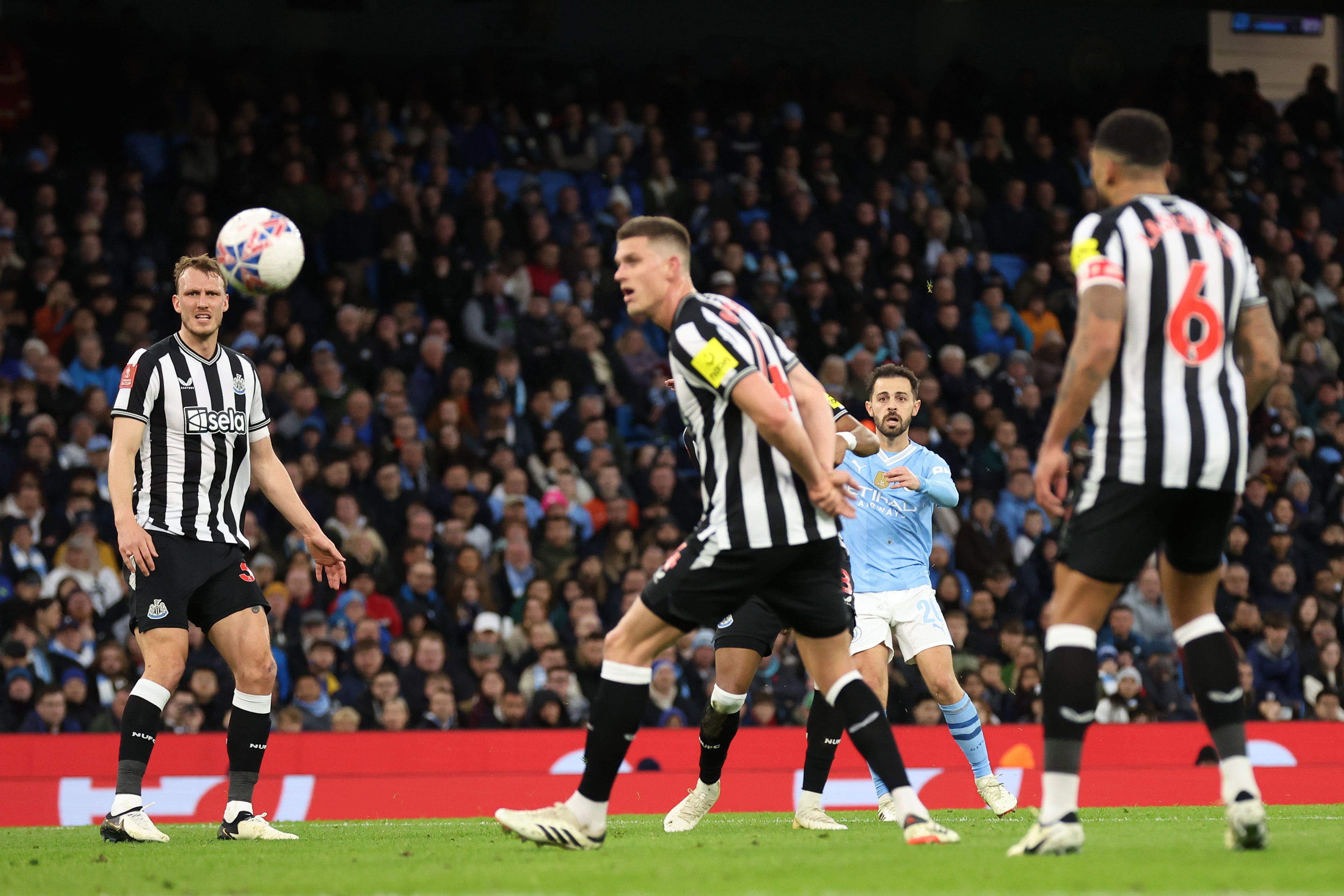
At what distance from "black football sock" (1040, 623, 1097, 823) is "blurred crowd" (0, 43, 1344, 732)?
7541 mm

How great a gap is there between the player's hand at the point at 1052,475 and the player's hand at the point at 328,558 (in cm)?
376

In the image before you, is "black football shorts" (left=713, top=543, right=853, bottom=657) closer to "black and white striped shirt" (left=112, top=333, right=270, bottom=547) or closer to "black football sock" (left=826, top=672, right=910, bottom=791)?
"black football sock" (left=826, top=672, right=910, bottom=791)

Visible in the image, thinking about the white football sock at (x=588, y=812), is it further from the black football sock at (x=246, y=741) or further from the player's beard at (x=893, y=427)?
the player's beard at (x=893, y=427)

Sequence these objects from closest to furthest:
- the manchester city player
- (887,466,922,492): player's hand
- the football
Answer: (887,466,922,492): player's hand, the football, the manchester city player

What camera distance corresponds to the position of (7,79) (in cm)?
1644

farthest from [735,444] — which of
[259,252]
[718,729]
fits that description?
[259,252]

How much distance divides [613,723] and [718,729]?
2.49 m

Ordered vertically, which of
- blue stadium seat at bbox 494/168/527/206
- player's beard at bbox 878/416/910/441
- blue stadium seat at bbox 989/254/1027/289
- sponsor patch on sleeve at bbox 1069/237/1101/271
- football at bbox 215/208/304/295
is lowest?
player's beard at bbox 878/416/910/441

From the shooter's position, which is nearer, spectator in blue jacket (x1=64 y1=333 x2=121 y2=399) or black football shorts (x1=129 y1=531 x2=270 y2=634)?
black football shorts (x1=129 y1=531 x2=270 y2=634)

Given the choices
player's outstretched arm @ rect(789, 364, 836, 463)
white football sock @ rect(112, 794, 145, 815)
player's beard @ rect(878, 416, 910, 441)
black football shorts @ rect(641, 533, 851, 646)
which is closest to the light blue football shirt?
player's beard @ rect(878, 416, 910, 441)

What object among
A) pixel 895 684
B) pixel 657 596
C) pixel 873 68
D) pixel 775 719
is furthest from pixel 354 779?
pixel 873 68

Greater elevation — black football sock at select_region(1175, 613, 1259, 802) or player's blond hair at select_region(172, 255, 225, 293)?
player's blond hair at select_region(172, 255, 225, 293)

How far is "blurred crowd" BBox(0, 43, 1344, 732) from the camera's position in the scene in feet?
41.9

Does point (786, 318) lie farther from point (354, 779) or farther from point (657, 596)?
point (657, 596)
